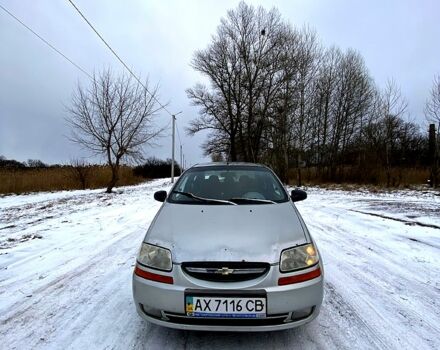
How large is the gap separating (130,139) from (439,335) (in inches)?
720

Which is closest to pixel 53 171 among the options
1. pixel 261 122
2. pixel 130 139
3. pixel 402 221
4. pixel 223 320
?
pixel 130 139

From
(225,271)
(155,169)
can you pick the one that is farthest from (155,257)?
(155,169)

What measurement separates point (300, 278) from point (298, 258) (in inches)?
6.5

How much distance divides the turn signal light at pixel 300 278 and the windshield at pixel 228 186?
1099 mm

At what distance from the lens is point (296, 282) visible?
8.14 ft

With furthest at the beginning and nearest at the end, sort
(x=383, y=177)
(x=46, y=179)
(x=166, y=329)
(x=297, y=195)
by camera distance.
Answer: (x=383, y=177) < (x=46, y=179) < (x=297, y=195) < (x=166, y=329)

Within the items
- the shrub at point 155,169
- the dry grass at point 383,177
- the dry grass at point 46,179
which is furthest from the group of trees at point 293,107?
the shrub at point 155,169

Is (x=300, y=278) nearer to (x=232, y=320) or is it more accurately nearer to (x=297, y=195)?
(x=232, y=320)

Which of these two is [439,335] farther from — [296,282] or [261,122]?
[261,122]

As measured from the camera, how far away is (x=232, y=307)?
92.7 inches

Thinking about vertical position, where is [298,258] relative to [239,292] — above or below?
above

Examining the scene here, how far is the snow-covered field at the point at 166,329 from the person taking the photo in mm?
2711

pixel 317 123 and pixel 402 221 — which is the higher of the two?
pixel 317 123

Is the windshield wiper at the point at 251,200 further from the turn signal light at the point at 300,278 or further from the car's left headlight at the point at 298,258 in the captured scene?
the turn signal light at the point at 300,278
